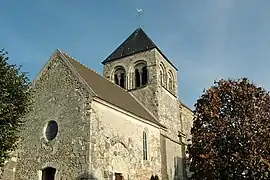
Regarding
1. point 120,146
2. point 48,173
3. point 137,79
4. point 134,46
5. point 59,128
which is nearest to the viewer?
point 59,128

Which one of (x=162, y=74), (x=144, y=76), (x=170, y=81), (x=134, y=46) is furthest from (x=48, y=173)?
(x=170, y=81)

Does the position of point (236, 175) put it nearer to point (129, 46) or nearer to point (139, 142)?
point (139, 142)

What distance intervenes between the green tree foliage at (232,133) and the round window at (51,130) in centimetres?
786

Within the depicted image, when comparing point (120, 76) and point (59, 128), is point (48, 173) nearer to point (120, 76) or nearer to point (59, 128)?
point (59, 128)

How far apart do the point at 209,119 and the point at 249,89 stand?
2450 mm

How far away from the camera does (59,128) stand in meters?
19.0

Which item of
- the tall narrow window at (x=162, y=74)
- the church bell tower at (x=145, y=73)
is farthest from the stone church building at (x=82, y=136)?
the tall narrow window at (x=162, y=74)

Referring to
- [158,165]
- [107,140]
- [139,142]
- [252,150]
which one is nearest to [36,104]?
[107,140]

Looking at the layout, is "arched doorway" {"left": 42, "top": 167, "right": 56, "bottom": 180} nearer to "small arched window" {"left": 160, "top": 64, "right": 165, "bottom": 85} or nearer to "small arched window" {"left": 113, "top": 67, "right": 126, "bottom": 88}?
"small arched window" {"left": 113, "top": 67, "right": 126, "bottom": 88}

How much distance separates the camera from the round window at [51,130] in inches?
760

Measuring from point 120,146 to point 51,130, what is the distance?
4205 millimetres

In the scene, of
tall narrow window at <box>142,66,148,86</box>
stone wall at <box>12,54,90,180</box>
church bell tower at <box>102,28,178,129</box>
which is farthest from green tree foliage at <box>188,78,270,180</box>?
tall narrow window at <box>142,66,148,86</box>

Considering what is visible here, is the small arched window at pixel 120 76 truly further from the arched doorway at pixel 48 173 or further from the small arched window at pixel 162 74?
the arched doorway at pixel 48 173

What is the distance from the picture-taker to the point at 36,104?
67.8 feet
